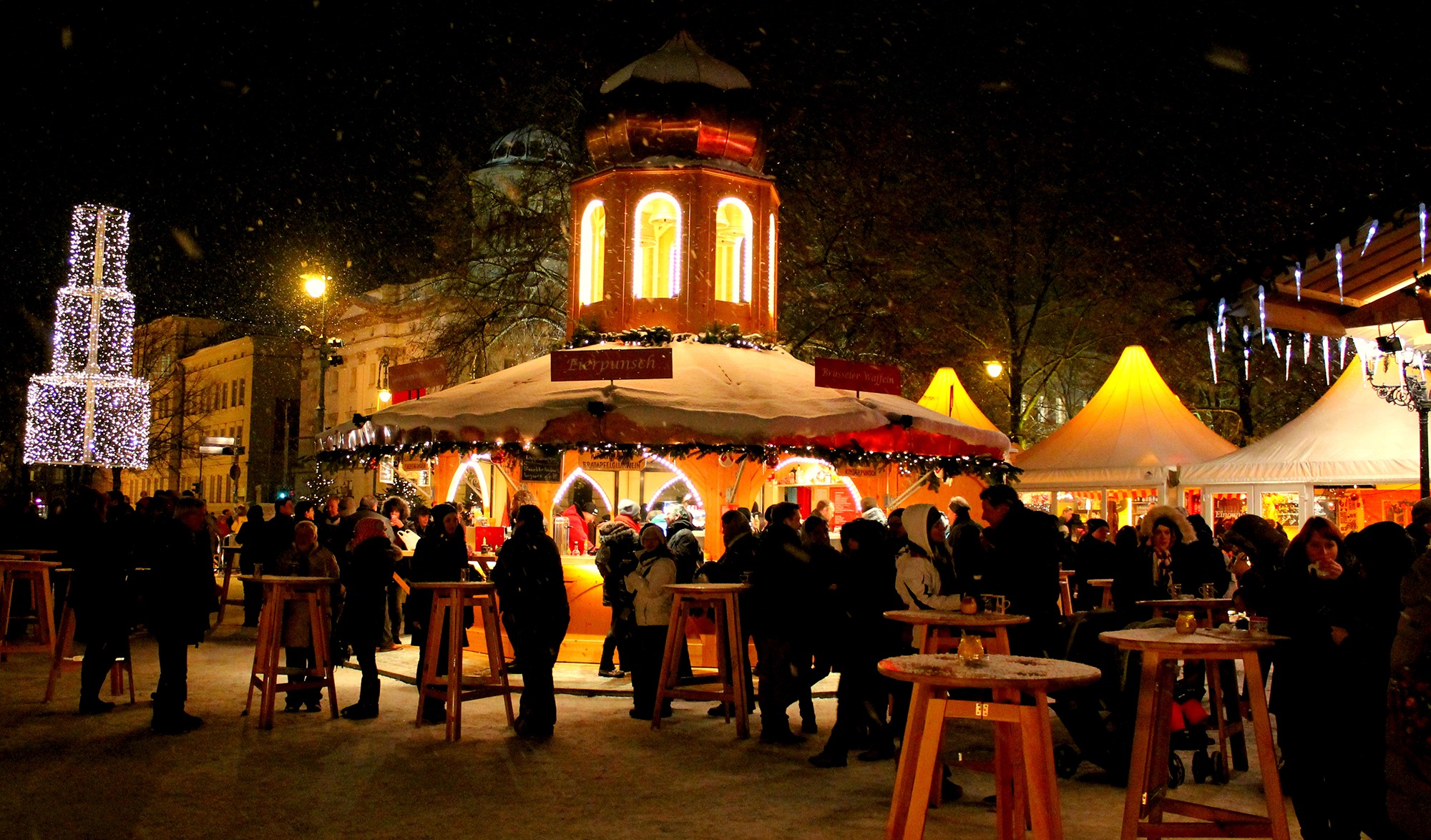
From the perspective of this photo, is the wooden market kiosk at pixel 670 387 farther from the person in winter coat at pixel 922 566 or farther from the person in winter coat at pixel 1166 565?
the person in winter coat at pixel 922 566

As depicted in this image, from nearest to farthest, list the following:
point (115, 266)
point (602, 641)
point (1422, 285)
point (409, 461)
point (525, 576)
→ point (1422, 285) → point (525, 576) → point (602, 641) → point (409, 461) → point (115, 266)

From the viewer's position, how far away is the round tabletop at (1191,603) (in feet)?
30.1

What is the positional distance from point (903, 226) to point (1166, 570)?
16.9 m

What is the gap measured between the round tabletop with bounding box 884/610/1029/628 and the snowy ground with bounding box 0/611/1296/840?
108 cm

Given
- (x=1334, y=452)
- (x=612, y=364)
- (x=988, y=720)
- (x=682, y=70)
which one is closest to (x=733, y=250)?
(x=682, y=70)

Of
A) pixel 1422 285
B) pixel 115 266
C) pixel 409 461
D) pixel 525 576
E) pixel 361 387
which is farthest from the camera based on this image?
pixel 361 387

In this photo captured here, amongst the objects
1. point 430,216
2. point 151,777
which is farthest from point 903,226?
point 151,777

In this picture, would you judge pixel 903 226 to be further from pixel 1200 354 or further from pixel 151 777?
pixel 151 777

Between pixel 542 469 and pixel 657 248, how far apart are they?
406 centimetres

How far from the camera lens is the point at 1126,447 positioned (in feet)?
72.2

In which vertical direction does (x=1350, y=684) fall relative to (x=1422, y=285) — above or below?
below

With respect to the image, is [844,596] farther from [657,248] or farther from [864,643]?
[657,248]

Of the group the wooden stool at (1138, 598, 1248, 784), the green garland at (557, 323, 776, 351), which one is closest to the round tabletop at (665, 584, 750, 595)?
the wooden stool at (1138, 598, 1248, 784)

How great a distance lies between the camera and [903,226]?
90.7ft
